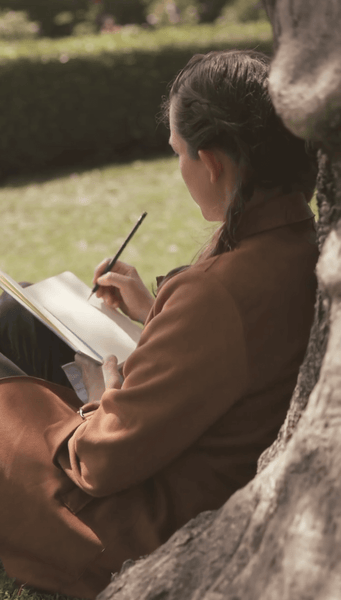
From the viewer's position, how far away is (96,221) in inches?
246

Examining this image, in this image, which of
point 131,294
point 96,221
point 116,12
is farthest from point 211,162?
point 116,12

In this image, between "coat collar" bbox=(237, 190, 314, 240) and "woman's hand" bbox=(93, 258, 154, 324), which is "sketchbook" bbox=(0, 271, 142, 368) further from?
"coat collar" bbox=(237, 190, 314, 240)

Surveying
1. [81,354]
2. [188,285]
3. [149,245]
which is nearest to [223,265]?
[188,285]

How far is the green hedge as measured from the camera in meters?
7.88

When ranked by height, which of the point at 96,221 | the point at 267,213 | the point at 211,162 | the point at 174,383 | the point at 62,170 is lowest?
the point at 62,170

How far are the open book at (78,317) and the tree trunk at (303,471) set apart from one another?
2.78 ft

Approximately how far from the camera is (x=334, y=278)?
128cm

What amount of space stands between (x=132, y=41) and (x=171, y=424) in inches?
316

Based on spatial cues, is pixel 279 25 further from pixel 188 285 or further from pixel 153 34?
pixel 153 34

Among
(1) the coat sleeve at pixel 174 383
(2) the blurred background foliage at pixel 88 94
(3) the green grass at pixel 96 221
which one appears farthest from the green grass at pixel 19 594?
(2) the blurred background foliage at pixel 88 94

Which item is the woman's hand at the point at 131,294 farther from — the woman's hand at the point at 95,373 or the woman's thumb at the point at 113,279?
the woman's hand at the point at 95,373

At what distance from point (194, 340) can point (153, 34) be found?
8540mm

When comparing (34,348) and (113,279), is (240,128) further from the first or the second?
(34,348)

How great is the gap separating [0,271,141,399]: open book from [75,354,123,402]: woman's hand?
0.03 metres
